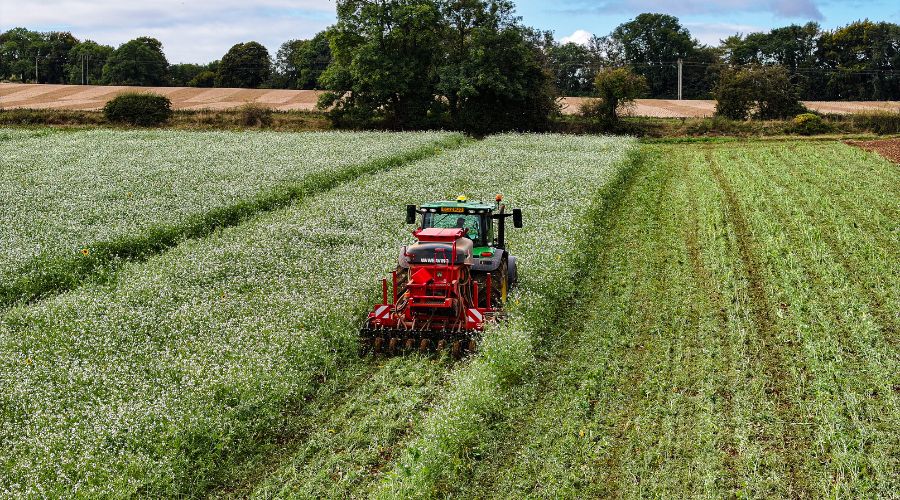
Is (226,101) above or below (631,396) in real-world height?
above

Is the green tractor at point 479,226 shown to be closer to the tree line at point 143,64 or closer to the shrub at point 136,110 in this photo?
the shrub at point 136,110

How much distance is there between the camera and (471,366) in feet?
43.8

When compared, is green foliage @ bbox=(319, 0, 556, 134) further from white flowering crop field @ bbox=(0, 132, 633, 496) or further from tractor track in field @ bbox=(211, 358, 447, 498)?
tractor track in field @ bbox=(211, 358, 447, 498)

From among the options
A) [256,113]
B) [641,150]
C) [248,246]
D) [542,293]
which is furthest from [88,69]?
[542,293]

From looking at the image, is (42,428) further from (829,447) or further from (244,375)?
(829,447)

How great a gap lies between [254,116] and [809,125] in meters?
42.9

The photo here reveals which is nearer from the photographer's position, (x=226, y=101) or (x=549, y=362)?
(x=549, y=362)

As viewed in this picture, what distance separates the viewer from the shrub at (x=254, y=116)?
2448 inches

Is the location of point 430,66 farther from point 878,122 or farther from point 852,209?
point 852,209

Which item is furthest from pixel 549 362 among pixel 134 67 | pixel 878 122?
pixel 134 67

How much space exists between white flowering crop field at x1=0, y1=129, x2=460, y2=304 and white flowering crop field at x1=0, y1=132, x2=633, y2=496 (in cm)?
36

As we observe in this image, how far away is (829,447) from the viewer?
1102 cm

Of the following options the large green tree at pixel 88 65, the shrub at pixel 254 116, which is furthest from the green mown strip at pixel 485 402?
the large green tree at pixel 88 65

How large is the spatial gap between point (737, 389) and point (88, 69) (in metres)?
116
